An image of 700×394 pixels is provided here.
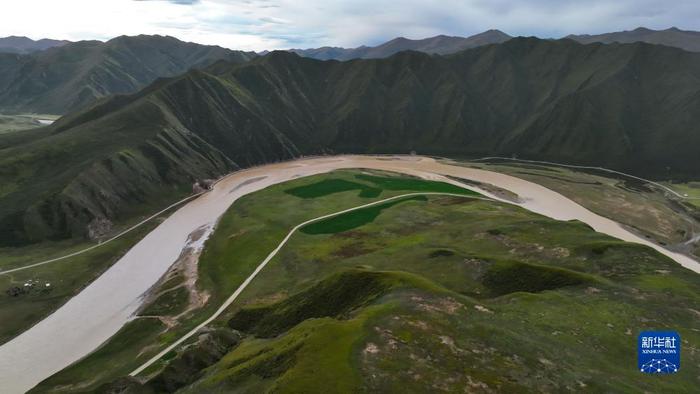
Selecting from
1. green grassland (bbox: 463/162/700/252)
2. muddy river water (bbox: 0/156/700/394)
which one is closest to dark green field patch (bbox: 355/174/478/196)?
muddy river water (bbox: 0/156/700/394)

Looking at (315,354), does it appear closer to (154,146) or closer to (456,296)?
(456,296)

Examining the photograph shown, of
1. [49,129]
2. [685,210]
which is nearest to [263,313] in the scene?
[685,210]

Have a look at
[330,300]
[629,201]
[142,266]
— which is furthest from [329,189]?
[330,300]

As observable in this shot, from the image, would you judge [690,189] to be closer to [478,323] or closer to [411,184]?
[411,184]

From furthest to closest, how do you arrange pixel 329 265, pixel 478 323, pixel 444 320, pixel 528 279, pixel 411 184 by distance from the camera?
pixel 411 184, pixel 329 265, pixel 528 279, pixel 478 323, pixel 444 320

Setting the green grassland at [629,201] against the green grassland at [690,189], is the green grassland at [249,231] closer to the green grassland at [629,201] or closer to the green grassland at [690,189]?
the green grassland at [629,201]

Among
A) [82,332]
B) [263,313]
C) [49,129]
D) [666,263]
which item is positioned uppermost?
[49,129]
